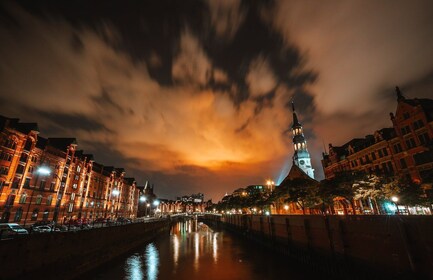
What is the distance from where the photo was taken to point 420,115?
46.7m

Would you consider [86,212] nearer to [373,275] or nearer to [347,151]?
[373,275]

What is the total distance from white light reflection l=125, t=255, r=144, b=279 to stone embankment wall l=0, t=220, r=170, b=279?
359cm

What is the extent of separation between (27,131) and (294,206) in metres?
85.0

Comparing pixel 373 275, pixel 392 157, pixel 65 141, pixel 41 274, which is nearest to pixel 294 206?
pixel 392 157

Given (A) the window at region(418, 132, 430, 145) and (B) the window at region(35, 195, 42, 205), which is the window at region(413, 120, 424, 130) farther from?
(B) the window at region(35, 195, 42, 205)

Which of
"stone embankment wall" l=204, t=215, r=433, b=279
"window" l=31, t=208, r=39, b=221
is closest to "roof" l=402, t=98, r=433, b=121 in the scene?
"stone embankment wall" l=204, t=215, r=433, b=279

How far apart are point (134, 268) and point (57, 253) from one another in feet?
47.9

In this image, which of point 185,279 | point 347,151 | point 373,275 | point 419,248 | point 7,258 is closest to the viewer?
point 7,258

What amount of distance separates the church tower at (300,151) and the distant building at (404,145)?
53004mm

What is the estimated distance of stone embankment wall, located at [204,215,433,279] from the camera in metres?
19.4

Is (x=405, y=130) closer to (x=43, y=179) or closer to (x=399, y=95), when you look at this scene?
(x=399, y=95)

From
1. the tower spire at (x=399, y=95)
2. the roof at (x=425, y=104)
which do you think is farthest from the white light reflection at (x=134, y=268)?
the tower spire at (x=399, y=95)

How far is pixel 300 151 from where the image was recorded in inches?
4845

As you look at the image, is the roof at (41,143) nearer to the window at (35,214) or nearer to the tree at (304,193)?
the window at (35,214)
